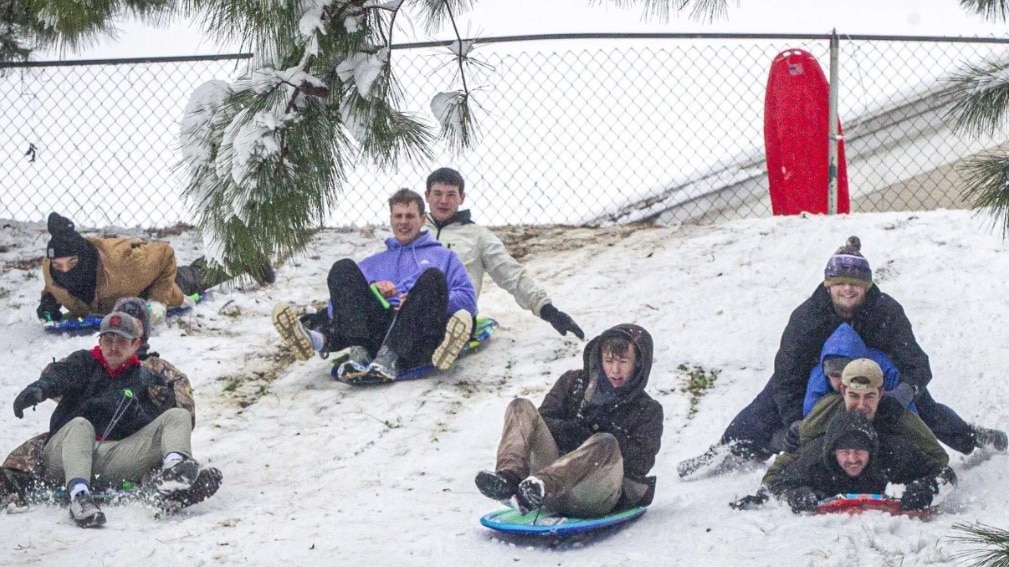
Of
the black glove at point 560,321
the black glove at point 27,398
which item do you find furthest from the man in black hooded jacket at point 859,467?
the black glove at point 27,398

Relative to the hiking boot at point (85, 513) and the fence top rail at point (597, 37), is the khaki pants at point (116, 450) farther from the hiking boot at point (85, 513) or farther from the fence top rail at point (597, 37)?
the fence top rail at point (597, 37)

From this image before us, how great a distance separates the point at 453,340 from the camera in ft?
20.8

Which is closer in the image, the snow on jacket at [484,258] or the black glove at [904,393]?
the black glove at [904,393]

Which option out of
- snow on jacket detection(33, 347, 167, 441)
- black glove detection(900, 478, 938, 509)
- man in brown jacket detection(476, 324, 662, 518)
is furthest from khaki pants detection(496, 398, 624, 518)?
snow on jacket detection(33, 347, 167, 441)

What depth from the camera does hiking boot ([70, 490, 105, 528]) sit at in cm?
465

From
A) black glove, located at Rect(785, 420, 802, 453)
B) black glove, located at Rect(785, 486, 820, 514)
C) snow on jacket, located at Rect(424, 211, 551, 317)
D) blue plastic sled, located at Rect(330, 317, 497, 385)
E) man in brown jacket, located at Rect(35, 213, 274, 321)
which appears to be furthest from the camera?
man in brown jacket, located at Rect(35, 213, 274, 321)

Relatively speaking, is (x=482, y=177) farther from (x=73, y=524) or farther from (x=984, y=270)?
(x=73, y=524)

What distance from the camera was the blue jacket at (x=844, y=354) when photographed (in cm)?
471

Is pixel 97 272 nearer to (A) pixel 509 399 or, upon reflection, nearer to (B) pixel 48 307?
(B) pixel 48 307

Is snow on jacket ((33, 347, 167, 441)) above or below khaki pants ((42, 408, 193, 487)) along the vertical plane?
above

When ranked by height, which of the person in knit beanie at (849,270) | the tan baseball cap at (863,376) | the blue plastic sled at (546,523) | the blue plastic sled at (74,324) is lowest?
the blue plastic sled at (546,523)

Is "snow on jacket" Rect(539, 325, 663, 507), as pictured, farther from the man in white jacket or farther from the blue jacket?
the man in white jacket

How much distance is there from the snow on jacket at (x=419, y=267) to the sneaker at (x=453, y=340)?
21 cm

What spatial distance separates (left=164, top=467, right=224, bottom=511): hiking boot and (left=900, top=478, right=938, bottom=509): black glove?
245cm
